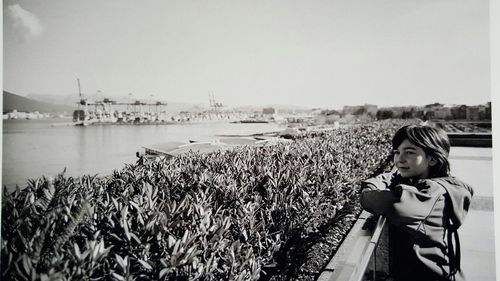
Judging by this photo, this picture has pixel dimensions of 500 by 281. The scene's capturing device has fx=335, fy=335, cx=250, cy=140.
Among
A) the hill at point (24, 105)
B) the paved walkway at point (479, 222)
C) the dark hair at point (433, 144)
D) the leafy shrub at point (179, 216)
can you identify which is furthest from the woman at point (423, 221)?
the hill at point (24, 105)

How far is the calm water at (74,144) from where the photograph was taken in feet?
6.05

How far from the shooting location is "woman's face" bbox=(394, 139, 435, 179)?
1981mm

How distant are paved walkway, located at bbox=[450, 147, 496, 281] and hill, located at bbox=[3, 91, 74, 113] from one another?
2.85m

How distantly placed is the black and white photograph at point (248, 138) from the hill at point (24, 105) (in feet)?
0.03

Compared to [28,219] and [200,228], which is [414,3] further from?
[28,219]

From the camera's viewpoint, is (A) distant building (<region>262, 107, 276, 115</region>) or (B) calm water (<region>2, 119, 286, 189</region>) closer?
(B) calm water (<region>2, 119, 286, 189</region>)

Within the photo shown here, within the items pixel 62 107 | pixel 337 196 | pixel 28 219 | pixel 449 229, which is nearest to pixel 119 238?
pixel 28 219

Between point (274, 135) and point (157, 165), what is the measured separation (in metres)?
1.19

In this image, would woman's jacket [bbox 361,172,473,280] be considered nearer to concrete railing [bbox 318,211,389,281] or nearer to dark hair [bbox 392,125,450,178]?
concrete railing [bbox 318,211,389,281]

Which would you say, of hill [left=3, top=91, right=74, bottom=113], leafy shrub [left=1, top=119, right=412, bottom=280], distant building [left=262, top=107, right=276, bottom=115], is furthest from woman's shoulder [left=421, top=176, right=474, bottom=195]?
hill [left=3, top=91, right=74, bottom=113]

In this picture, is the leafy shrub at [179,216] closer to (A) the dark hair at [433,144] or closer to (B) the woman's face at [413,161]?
(B) the woman's face at [413,161]

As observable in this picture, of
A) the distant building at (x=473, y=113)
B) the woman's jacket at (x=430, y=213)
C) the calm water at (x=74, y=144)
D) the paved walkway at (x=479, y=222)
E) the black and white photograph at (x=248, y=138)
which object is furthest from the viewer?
the distant building at (x=473, y=113)

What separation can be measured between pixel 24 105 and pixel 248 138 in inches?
64.7

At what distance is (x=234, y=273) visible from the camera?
133 centimetres
